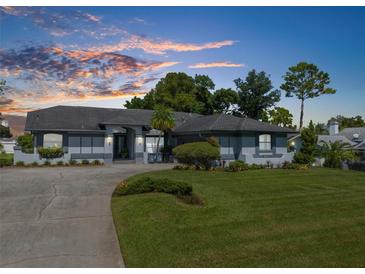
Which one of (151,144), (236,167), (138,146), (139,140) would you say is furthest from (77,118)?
(236,167)

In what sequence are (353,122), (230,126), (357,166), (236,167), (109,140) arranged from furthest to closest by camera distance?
(353,122), (109,140), (230,126), (357,166), (236,167)

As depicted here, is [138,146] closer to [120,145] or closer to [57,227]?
[120,145]

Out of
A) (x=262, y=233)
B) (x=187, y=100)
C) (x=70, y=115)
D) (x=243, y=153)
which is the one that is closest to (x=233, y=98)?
(x=187, y=100)


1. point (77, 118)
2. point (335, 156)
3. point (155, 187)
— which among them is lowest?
point (155, 187)

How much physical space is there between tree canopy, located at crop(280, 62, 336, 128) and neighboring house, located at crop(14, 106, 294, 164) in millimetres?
25383

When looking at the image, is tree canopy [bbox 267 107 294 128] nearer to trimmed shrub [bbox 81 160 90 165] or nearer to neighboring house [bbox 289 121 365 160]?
neighboring house [bbox 289 121 365 160]

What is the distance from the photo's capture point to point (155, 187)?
1347cm

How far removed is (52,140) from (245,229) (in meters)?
23.8

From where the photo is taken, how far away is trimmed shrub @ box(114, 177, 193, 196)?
13133 mm

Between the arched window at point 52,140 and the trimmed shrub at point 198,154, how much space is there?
39.1 ft

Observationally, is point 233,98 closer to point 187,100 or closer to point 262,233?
point 187,100

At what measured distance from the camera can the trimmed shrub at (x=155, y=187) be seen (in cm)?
1313

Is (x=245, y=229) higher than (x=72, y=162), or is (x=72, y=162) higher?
(x=72, y=162)

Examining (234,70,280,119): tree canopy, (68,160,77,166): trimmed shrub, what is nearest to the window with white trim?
(68,160,77,166): trimmed shrub
